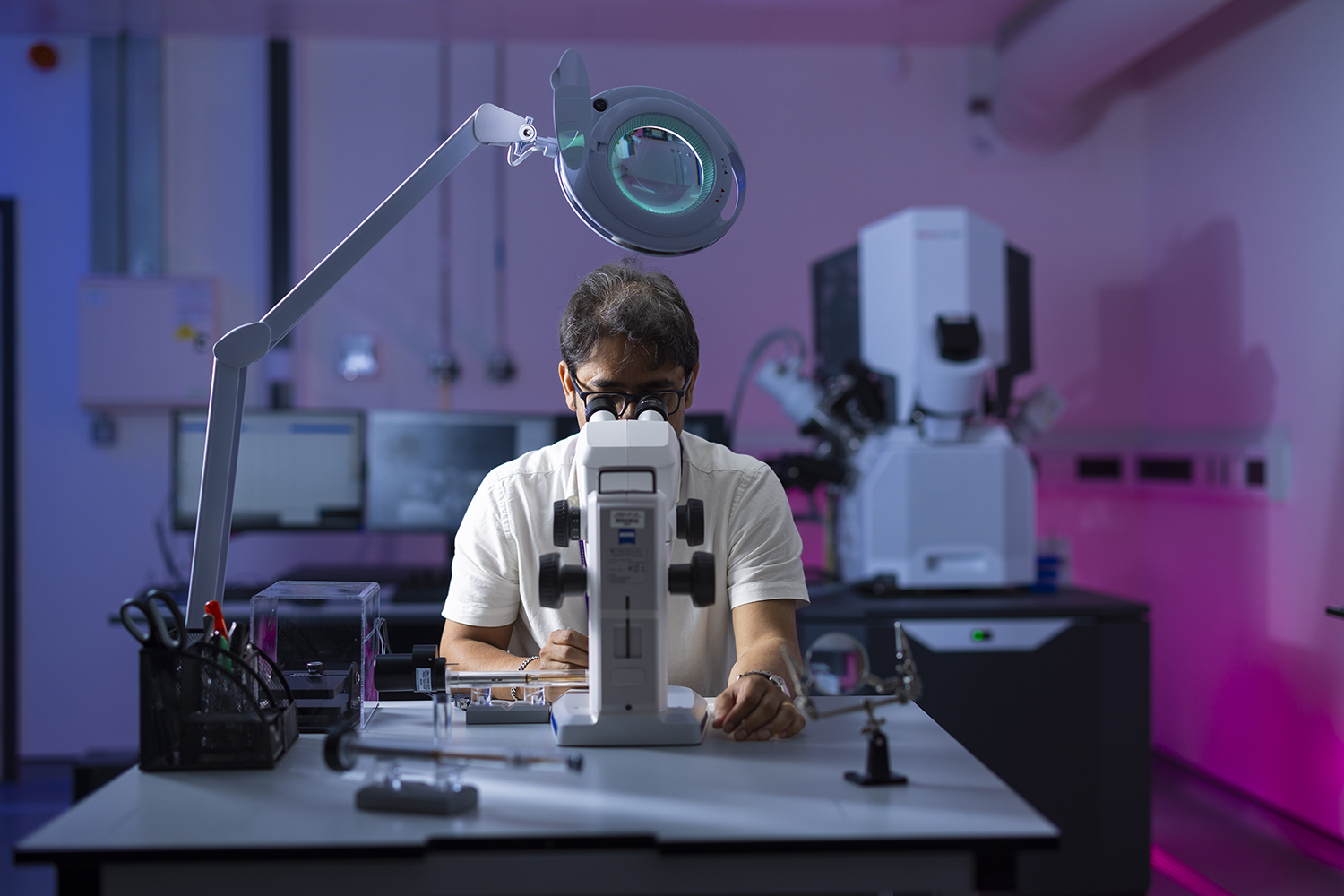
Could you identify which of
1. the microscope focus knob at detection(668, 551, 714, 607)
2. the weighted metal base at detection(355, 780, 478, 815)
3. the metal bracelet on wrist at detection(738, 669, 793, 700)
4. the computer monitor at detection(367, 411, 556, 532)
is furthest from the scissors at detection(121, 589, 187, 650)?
the computer monitor at detection(367, 411, 556, 532)

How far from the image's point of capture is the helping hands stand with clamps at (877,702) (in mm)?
927

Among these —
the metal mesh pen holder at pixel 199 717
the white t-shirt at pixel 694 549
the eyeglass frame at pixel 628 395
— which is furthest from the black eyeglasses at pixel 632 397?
the metal mesh pen holder at pixel 199 717

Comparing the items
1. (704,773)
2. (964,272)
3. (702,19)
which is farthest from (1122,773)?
(702,19)

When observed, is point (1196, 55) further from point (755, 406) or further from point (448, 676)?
point (448, 676)

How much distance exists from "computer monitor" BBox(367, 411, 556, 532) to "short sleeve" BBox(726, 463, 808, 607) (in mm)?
1322

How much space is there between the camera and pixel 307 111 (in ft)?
10.7

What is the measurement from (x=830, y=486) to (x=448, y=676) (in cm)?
174

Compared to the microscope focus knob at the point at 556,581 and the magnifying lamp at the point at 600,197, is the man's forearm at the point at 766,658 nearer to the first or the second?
the microscope focus knob at the point at 556,581

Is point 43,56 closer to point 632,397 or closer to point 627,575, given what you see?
point 632,397

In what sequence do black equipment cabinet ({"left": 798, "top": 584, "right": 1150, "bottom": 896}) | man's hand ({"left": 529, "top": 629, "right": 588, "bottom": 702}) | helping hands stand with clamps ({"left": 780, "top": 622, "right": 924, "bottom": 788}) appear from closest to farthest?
helping hands stand with clamps ({"left": 780, "top": 622, "right": 924, "bottom": 788}), man's hand ({"left": 529, "top": 629, "right": 588, "bottom": 702}), black equipment cabinet ({"left": 798, "top": 584, "right": 1150, "bottom": 896})

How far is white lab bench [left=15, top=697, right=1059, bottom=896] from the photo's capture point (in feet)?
2.59

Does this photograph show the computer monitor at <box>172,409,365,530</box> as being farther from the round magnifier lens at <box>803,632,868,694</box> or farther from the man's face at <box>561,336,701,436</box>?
the round magnifier lens at <box>803,632,868,694</box>

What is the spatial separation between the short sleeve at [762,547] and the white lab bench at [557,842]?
49cm

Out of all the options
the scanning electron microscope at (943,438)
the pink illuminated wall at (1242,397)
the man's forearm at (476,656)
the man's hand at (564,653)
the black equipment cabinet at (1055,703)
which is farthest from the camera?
the pink illuminated wall at (1242,397)
